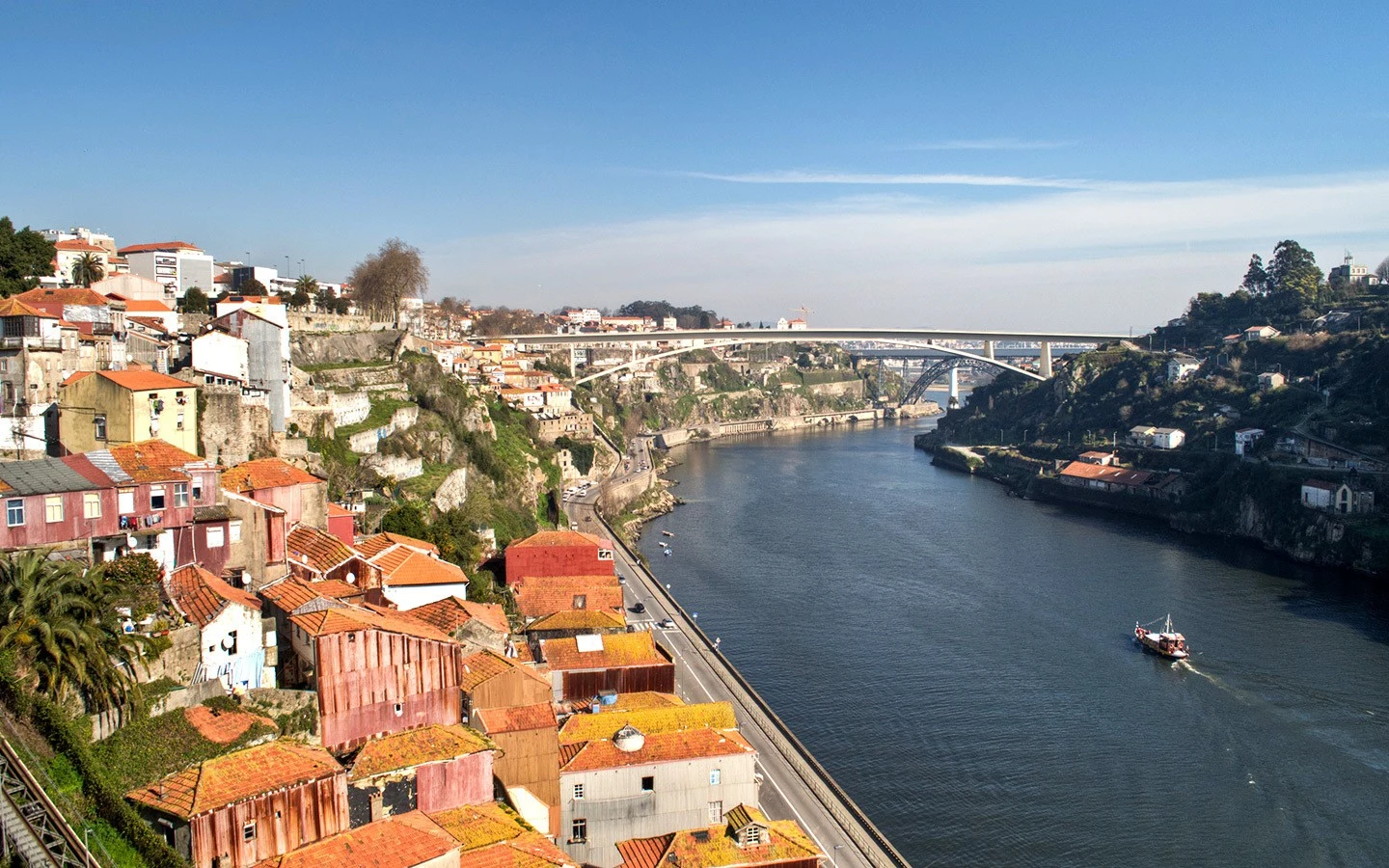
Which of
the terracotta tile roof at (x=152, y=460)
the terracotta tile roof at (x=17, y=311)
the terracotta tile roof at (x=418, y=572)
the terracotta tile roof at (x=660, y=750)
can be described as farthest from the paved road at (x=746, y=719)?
the terracotta tile roof at (x=17, y=311)

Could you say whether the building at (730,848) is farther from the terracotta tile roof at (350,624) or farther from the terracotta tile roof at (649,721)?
the terracotta tile roof at (350,624)

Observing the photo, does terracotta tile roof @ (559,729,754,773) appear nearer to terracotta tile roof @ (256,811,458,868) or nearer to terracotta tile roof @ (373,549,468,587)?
terracotta tile roof @ (256,811,458,868)

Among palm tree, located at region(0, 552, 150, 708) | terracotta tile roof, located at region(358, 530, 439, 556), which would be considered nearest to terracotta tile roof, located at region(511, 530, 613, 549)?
terracotta tile roof, located at region(358, 530, 439, 556)

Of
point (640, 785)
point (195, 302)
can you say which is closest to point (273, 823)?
point (640, 785)

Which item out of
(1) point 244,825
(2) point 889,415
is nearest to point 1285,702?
(1) point 244,825

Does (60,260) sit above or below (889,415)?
above

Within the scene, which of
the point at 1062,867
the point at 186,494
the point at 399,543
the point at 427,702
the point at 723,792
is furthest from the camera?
the point at 399,543

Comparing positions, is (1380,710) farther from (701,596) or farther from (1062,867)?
(701,596)
